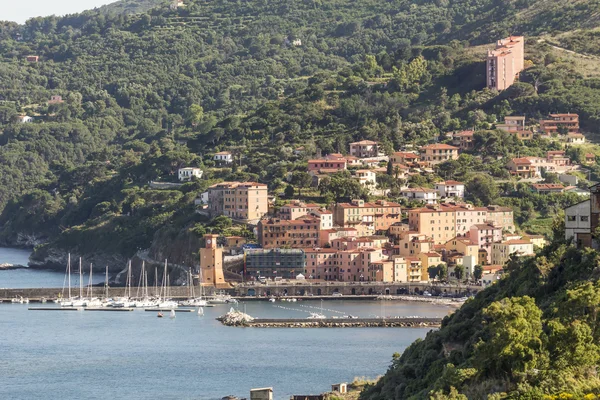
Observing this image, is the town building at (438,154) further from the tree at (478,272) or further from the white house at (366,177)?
the tree at (478,272)

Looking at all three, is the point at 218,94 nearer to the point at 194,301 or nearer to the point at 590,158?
the point at 590,158

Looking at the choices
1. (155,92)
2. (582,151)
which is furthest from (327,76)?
A: (155,92)

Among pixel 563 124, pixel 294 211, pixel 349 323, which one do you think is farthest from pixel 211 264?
pixel 563 124

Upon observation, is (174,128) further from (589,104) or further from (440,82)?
(589,104)

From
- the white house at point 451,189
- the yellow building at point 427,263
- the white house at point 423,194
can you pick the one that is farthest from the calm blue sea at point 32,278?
the white house at point 451,189

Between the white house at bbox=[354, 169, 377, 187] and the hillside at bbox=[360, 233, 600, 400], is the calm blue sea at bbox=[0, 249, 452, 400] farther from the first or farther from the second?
the white house at bbox=[354, 169, 377, 187]

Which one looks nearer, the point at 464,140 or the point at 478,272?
the point at 478,272
